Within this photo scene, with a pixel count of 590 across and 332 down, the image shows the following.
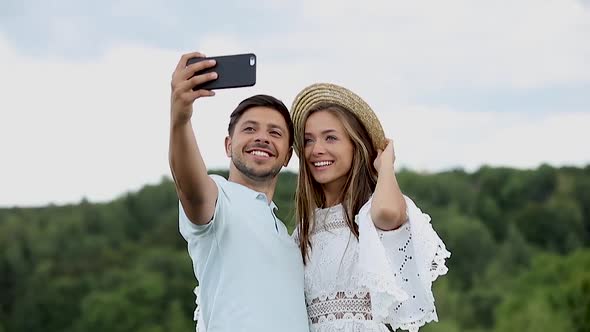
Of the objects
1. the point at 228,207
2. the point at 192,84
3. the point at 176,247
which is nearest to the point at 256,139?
the point at 228,207

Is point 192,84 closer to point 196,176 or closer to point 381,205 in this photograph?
point 196,176

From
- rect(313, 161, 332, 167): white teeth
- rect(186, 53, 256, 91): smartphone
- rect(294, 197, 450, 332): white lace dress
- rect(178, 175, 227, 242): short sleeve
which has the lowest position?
rect(294, 197, 450, 332): white lace dress

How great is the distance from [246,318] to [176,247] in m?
48.1

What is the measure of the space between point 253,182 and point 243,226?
257 millimetres

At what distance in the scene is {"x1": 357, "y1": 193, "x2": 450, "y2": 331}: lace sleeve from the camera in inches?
163

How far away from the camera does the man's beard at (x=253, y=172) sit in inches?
164

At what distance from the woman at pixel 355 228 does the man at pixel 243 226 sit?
155 millimetres

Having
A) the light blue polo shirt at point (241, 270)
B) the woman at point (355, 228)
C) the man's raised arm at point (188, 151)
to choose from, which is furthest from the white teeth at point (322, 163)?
the man's raised arm at point (188, 151)

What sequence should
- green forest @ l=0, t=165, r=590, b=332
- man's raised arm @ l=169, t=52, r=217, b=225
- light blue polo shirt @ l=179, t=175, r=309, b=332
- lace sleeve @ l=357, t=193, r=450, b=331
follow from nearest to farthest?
man's raised arm @ l=169, t=52, r=217, b=225 → light blue polo shirt @ l=179, t=175, r=309, b=332 → lace sleeve @ l=357, t=193, r=450, b=331 → green forest @ l=0, t=165, r=590, b=332

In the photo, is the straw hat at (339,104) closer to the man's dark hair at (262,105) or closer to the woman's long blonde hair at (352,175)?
the woman's long blonde hair at (352,175)

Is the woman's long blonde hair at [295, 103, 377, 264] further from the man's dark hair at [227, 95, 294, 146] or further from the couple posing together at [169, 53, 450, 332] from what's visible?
the man's dark hair at [227, 95, 294, 146]

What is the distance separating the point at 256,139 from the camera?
13.7 feet

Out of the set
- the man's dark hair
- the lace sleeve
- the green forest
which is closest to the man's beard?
the man's dark hair

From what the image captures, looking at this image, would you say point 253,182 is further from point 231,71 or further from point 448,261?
point 448,261
